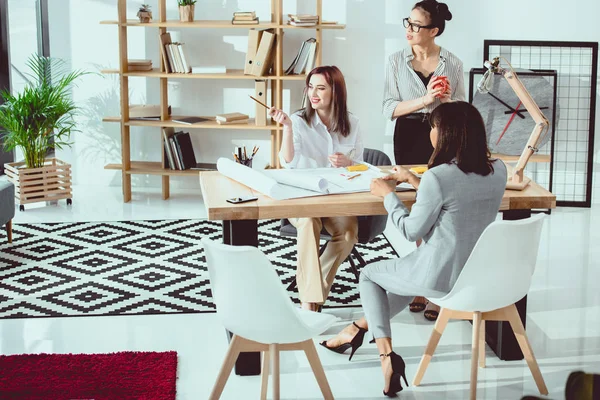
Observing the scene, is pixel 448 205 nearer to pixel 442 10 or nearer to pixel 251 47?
pixel 442 10

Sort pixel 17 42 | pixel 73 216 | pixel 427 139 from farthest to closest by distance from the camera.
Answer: pixel 17 42, pixel 73 216, pixel 427 139

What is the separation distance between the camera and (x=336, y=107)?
12.8 ft

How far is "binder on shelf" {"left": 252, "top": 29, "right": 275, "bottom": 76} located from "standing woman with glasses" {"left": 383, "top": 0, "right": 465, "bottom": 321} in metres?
1.63

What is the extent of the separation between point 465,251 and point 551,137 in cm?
342

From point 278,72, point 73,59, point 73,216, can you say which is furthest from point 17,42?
point 278,72

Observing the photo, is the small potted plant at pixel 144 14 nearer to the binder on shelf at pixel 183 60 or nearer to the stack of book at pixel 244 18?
the binder on shelf at pixel 183 60

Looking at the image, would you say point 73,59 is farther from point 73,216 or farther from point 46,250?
point 46,250

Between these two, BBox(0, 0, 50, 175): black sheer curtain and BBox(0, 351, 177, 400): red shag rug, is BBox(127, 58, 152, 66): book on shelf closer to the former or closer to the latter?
BBox(0, 0, 50, 175): black sheer curtain

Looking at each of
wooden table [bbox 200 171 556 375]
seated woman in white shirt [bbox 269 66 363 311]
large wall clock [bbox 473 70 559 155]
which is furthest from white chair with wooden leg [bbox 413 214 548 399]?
large wall clock [bbox 473 70 559 155]

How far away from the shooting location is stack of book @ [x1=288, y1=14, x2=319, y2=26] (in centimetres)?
570

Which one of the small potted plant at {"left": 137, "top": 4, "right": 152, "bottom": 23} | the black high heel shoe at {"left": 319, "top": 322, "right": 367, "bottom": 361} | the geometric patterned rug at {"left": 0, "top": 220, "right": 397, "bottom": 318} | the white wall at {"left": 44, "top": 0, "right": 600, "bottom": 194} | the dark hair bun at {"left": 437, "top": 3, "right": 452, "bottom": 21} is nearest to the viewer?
the black high heel shoe at {"left": 319, "top": 322, "right": 367, "bottom": 361}

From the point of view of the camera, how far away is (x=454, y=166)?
285 centimetres

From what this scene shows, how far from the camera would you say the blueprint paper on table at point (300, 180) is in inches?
127

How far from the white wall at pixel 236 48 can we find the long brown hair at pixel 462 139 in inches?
136
